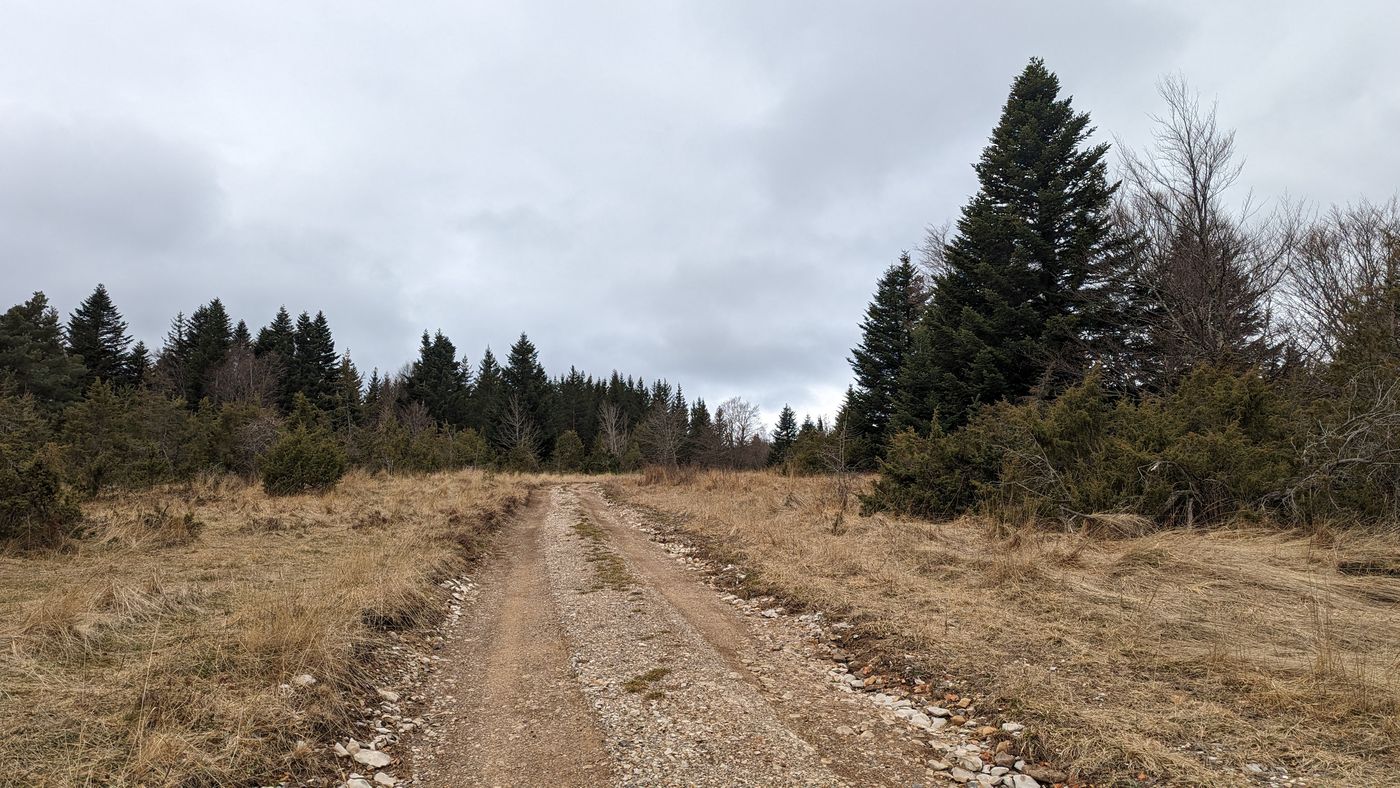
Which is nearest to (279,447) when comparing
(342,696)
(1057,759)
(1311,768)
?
(342,696)

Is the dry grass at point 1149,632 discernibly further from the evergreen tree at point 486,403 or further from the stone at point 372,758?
the evergreen tree at point 486,403

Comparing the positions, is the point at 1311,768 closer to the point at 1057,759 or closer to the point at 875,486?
the point at 1057,759

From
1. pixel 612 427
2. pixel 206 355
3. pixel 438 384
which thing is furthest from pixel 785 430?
pixel 206 355

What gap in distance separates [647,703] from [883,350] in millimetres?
31906

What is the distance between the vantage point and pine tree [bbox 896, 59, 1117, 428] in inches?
818

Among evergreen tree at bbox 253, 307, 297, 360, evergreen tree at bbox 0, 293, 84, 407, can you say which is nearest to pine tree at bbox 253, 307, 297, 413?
evergreen tree at bbox 253, 307, 297, 360

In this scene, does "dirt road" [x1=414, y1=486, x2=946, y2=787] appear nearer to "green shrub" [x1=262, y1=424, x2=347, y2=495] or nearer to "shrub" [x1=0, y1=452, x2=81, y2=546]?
"shrub" [x1=0, y1=452, x2=81, y2=546]

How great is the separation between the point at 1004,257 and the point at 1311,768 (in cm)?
2220

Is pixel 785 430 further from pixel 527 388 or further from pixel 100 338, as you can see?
pixel 100 338

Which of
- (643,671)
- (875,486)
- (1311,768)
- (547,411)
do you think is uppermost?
(547,411)

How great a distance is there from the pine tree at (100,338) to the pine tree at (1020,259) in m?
61.0

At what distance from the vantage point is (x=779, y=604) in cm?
782

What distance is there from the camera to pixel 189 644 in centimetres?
497

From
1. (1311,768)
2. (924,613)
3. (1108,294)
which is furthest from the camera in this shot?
(1108,294)
